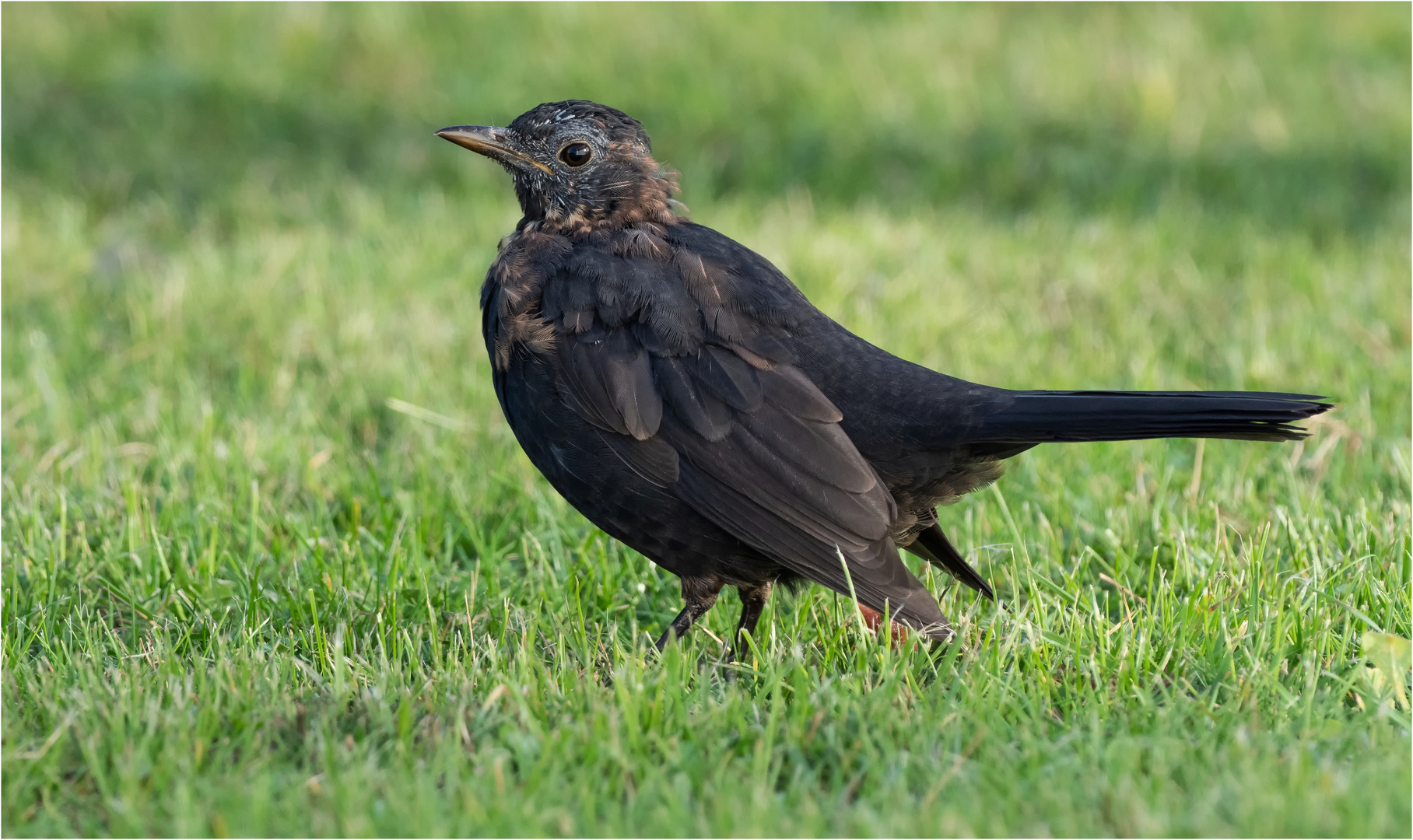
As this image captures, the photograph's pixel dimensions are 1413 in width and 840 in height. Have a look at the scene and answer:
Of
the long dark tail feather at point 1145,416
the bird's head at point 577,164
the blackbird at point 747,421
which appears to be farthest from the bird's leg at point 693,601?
the bird's head at point 577,164

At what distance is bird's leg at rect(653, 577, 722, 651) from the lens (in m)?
3.37

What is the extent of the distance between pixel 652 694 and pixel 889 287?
3.77 meters

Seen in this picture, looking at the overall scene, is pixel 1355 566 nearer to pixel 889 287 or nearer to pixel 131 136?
pixel 889 287

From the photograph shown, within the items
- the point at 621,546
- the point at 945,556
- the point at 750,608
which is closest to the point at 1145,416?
the point at 945,556

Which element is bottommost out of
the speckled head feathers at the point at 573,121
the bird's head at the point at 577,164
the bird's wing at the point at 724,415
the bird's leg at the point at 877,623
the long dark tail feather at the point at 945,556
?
the bird's leg at the point at 877,623

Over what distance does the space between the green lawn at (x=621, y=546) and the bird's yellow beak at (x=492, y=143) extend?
1.02 meters

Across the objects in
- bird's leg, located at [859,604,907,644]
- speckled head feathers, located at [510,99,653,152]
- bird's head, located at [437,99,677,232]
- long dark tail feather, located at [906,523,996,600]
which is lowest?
bird's leg, located at [859,604,907,644]

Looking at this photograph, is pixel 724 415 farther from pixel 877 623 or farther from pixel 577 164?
pixel 577 164

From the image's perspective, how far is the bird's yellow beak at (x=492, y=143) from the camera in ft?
12.5

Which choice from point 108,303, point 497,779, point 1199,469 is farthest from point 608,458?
point 108,303

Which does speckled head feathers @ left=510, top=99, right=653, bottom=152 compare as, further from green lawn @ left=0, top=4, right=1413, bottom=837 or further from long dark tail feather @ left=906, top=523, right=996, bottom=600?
long dark tail feather @ left=906, top=523, right=996, bottom=600

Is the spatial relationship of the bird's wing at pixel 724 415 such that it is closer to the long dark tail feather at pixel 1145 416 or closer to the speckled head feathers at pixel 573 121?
the long dark tail feather at pixel 1145 416

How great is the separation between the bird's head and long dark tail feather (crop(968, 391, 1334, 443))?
1.21 m

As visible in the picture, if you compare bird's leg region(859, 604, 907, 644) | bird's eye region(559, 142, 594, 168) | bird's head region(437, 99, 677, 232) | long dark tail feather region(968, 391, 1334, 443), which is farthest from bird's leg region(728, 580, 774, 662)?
bird's eye region(559, 142, 594, 168)
